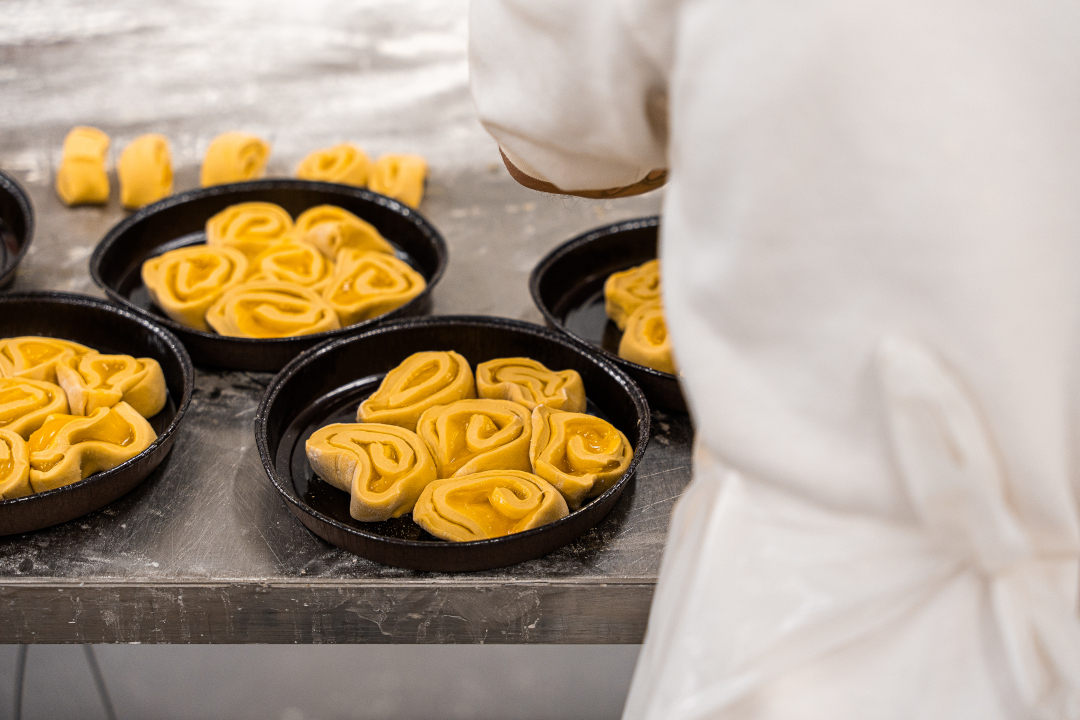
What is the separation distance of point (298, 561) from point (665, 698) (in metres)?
0.79

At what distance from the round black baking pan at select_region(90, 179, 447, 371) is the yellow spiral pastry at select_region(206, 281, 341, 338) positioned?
6cm

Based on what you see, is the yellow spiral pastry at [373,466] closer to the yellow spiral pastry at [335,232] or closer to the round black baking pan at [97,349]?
the round black baking pan at [97,349]

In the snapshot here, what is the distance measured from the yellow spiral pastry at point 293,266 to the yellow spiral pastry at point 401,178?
32 centimetres

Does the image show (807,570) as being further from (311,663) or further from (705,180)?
(311,663)

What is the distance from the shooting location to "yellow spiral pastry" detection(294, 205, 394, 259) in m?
2.04

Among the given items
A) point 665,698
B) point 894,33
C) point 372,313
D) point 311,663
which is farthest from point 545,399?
point 894,33

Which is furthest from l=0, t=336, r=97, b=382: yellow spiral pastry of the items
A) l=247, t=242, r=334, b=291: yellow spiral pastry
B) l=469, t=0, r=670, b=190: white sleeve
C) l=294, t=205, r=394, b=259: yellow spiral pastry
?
l=469, t=0, r=670, b=190: white sleeve

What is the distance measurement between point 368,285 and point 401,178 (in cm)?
49

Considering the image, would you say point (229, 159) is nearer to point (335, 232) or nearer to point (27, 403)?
point (335, 232)

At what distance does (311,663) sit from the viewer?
1.70 meters

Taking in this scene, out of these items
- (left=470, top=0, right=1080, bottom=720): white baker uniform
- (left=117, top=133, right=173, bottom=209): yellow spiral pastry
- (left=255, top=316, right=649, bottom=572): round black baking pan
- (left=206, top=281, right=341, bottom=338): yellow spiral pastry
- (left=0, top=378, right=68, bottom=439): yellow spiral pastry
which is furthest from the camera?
(left=117, top=133, right=173, bottom=209): yellow spiral pastry

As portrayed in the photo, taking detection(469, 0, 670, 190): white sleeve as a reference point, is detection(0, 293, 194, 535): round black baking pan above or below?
below

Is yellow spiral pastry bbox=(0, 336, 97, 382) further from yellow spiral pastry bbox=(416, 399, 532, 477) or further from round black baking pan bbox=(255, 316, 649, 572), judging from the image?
yellow spiral pastry bbox=(416, 399, 532, 477)

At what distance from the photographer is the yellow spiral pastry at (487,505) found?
1326 millimetres
